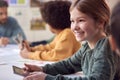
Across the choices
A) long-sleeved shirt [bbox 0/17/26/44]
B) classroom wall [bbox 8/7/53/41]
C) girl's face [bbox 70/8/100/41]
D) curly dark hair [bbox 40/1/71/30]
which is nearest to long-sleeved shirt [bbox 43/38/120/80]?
girl's face [bbox 70/8/100/41]

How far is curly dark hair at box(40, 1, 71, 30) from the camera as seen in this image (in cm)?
181

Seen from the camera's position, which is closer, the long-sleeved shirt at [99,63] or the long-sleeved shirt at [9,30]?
the long-sleeved shirt at [99,63]

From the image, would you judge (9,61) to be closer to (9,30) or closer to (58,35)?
(58,35)

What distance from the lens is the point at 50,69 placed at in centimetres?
131

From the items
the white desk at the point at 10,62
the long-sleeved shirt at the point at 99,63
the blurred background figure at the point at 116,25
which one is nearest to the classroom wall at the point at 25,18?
the white desk at the point at 10,62

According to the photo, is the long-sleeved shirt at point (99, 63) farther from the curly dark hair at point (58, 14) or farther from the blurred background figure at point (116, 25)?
the curly dark hair at point (58, 14)

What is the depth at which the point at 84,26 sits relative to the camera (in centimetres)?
111

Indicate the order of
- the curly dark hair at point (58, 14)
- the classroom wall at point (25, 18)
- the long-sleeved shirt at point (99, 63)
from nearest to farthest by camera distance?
the long-sleeved shirt at point (99, 63)
the curly dark hair at point (58, 14)
the classroom wall at point (25, 18)

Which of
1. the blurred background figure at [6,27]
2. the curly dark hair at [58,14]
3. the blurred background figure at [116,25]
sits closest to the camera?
the blurred background figure at [116,25]

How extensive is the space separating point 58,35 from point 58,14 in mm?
138

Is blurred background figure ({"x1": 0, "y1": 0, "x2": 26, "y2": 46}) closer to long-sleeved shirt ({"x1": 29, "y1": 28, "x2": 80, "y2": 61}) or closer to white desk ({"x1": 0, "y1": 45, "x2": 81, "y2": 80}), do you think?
white desk ({"x1": 0, "y1": 45, "x2": 81, "y2": 80})

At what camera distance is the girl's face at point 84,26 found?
3.65 feet

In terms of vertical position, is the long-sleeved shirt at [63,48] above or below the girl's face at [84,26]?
below

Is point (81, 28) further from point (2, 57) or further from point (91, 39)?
point (2, 57)
